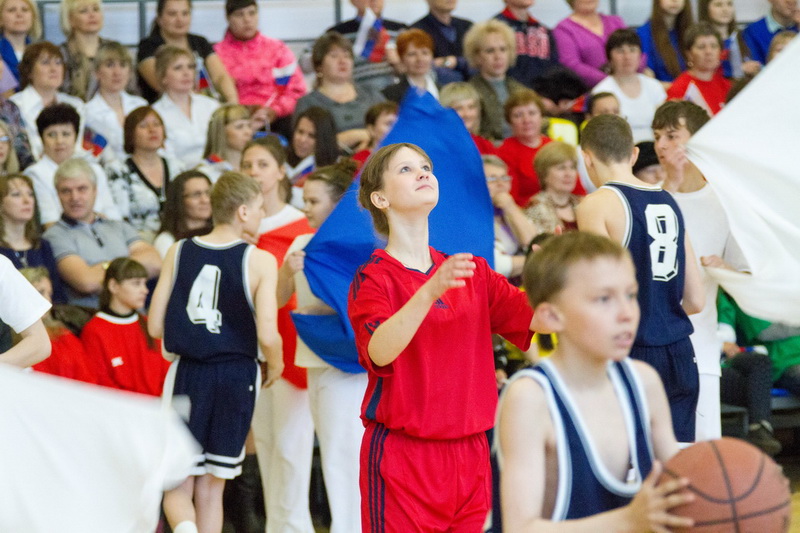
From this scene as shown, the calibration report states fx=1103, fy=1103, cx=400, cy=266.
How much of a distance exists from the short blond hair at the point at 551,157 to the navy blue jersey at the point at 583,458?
16.7ft

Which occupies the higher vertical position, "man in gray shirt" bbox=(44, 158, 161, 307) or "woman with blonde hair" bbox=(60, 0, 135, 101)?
"woman with blonde hair" bbox=(60, 0, 135, 101)

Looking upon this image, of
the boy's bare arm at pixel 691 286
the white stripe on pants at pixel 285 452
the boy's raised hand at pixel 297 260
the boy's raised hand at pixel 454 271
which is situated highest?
the boy's raised hand at pixel 454 271

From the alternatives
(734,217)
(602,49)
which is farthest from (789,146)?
(602,49)

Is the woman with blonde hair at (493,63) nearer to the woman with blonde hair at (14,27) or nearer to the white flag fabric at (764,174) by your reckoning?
the woman with blonde hair at (14,27)

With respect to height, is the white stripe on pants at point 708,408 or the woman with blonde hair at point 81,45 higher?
the woman with blonde hair at point 81,45

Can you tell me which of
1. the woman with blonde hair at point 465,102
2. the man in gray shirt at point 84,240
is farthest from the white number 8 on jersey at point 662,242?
the woman with blonde hair at point 465,102

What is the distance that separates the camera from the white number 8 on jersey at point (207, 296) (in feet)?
17.3

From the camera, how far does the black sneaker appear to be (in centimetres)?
667

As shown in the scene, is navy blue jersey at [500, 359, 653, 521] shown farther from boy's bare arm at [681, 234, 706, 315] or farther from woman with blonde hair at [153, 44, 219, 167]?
woman with blonde hair at [153, 44, 219, 167]

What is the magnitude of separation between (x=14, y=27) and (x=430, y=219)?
5702mm

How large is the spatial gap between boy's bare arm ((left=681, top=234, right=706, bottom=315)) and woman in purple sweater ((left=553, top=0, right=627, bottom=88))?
5.46m

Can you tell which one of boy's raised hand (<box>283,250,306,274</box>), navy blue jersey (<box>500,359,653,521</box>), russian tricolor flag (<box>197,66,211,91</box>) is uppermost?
navy blue jersey (<box>500,359,653,521</box>)

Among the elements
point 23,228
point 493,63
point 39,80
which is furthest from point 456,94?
point 23,228

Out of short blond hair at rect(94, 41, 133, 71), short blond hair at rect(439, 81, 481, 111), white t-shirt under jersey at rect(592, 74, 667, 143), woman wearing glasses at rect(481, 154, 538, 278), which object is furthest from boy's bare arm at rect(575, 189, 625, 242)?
short blond hair at rect(94, 41, 133, 71)
